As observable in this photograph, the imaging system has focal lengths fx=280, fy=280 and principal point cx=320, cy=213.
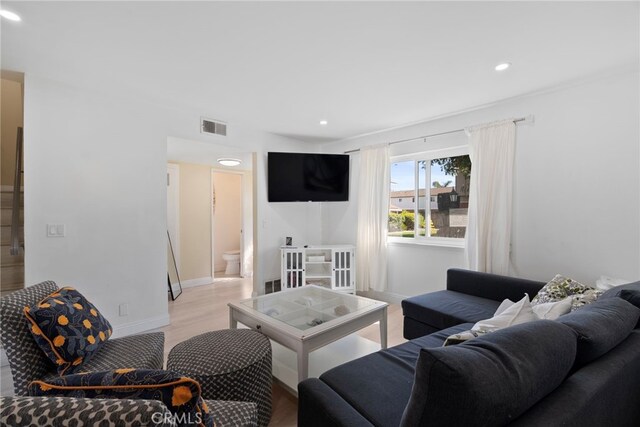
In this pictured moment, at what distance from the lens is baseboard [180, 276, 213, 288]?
15.2 feet

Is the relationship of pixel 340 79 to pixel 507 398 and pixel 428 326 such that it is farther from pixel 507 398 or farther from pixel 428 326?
pixel 507 398

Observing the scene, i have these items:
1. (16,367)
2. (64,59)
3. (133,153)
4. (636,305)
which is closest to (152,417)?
(16,367)

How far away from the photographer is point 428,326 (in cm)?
236

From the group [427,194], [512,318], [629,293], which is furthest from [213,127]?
[629,293]

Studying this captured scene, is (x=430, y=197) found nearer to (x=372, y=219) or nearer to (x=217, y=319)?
(x=372, y=219)

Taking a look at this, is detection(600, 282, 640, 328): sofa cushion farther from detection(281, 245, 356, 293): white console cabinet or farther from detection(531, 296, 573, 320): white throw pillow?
detection(281, 245, 356, 293): white console cabinet

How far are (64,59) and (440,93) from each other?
3.15 meters

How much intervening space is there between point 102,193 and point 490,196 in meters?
3.88

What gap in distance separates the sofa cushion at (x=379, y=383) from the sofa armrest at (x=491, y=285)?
50.7 inches

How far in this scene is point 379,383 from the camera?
1.34 m

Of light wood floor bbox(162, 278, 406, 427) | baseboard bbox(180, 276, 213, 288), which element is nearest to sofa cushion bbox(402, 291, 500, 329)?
light wood floor bbox(162, 278, 406, 427)

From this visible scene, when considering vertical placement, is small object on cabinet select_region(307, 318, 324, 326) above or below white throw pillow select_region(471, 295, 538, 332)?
below

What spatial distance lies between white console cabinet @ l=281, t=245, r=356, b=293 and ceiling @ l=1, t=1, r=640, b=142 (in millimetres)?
2012

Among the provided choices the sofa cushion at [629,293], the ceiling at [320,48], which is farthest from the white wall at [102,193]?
the sofa cushion at [629,293]
